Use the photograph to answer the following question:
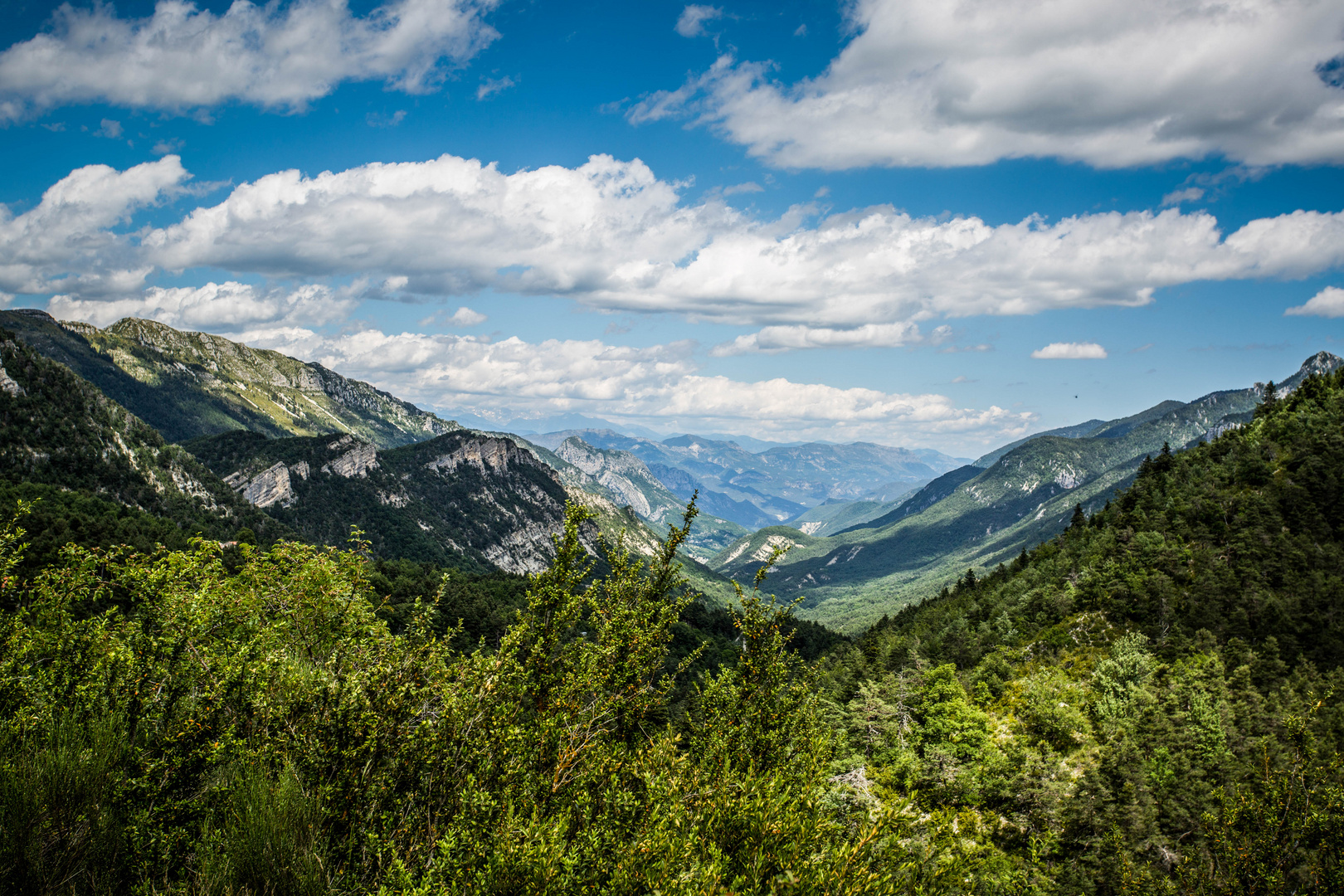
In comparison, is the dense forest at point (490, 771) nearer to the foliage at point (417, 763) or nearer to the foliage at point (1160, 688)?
the foliage at point (417, 763)

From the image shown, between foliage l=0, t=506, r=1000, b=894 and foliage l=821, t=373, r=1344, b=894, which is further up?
foliage l=0, t=506, r=1000, b=894

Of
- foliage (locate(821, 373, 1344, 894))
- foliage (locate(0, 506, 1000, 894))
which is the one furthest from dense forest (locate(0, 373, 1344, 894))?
foliage (locate(821, 373, 1344, 894))

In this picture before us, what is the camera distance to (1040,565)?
129875 millimetres

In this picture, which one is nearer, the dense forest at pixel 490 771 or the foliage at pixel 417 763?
the foliage at pixel 417 763

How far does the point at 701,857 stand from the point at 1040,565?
138404 mm

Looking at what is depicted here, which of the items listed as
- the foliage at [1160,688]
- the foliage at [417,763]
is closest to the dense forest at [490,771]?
the foliage at [417,763]

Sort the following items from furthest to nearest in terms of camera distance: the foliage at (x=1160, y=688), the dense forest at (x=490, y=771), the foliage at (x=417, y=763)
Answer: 1. the foliage at (x=1160, y=688)
2. the dense forest at (x=490, y=771)
3. the foliage at (x=417, y=763)

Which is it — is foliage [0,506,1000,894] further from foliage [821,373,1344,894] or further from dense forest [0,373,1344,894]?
foliage [821,373,1344,894]

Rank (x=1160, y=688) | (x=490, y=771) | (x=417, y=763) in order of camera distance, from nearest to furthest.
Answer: (x=490, y=771) < (x=417, y=763) < (x=1160, y=688)

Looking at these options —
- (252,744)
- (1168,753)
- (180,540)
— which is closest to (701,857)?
(252,744)

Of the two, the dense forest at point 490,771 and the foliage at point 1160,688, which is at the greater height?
the dense forest at point 490,771

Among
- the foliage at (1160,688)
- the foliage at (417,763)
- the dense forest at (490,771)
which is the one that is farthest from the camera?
the foliage at (1160,688)

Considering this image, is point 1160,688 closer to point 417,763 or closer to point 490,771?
point 490,771

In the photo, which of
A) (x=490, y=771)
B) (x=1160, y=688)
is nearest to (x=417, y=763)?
(x=490, y=771)
